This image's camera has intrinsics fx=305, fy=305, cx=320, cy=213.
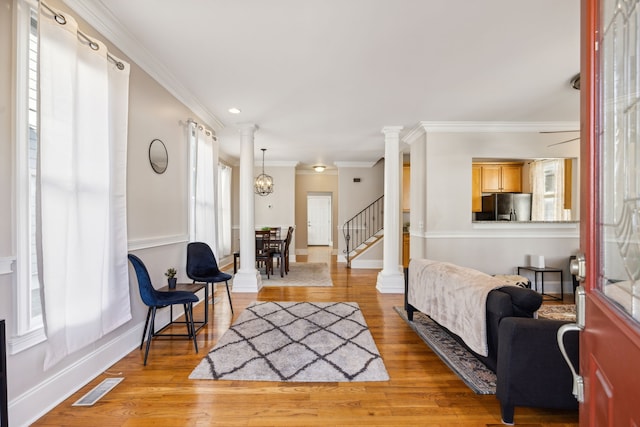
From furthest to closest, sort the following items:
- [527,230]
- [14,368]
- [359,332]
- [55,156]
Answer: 1. [527,230]
2. [359,332]
3. [55,156]
4. [14,368]

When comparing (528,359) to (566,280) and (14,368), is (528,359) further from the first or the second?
(566,280)

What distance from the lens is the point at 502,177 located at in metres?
6.17

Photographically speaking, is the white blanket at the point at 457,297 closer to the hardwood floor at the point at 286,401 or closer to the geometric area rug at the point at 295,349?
the hardwood floor at the point at 286,401

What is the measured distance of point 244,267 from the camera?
5027 millimetres

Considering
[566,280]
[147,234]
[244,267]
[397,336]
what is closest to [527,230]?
[566,280]

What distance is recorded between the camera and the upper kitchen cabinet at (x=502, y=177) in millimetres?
6152

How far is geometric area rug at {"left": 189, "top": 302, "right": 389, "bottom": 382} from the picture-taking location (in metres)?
2.39

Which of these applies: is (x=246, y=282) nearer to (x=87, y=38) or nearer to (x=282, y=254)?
(x=282, y=254)

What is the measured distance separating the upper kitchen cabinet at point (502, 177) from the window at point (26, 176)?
6.66 m

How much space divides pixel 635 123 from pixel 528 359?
159cm

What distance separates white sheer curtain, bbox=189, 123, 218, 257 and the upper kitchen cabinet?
5.19 metres

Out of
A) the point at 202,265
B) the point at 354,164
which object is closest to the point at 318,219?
the point at 354,164

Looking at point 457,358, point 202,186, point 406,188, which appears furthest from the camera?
point 406,188

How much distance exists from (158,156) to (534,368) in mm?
3599
